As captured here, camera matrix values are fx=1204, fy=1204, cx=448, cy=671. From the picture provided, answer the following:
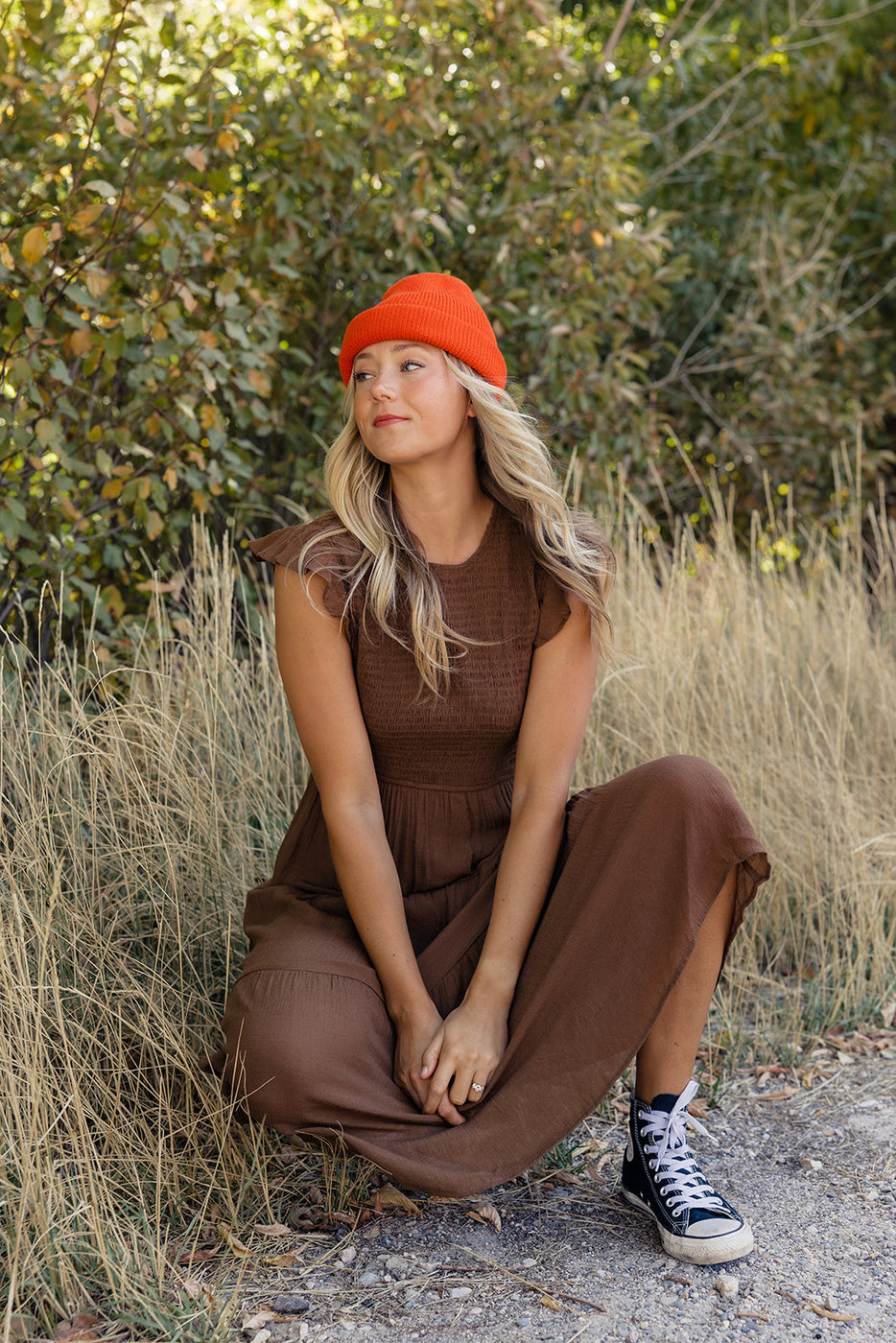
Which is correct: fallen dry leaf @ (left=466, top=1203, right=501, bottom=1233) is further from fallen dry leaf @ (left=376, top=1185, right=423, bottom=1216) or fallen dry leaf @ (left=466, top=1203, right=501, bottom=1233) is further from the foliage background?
the foliage background

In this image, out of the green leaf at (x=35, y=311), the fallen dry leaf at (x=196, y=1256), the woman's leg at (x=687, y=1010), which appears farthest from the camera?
the green leaf at (x=35, y=311)

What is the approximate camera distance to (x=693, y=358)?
5555 mm

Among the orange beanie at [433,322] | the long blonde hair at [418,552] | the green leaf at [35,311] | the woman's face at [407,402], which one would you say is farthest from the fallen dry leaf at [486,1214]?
the green leaf at [35,311]

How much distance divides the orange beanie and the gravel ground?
1517 millimetres

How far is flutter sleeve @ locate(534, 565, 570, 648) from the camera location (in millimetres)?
2242

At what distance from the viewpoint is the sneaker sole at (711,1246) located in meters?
1.88

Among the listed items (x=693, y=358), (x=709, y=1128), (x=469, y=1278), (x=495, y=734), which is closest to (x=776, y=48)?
(x=693, y=358)

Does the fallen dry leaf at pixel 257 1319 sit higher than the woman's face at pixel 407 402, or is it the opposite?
the woman's face at pixel 407 402

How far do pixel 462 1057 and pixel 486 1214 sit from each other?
33cm

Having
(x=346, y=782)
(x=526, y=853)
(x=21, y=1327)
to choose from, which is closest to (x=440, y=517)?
(x=346, y=782)

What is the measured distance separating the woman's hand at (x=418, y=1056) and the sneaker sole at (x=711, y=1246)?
390mm

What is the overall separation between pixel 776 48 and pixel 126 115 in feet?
11.8

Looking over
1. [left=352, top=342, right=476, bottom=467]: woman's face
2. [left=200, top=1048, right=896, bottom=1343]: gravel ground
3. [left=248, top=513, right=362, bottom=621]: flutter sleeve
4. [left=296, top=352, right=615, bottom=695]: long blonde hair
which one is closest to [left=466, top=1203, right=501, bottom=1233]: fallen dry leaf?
[left=200, top=1048, right=896, bottom=1343]: gravel ground

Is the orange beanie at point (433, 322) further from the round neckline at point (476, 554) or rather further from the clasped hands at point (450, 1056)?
the clasped hands at point (450, 1056)
